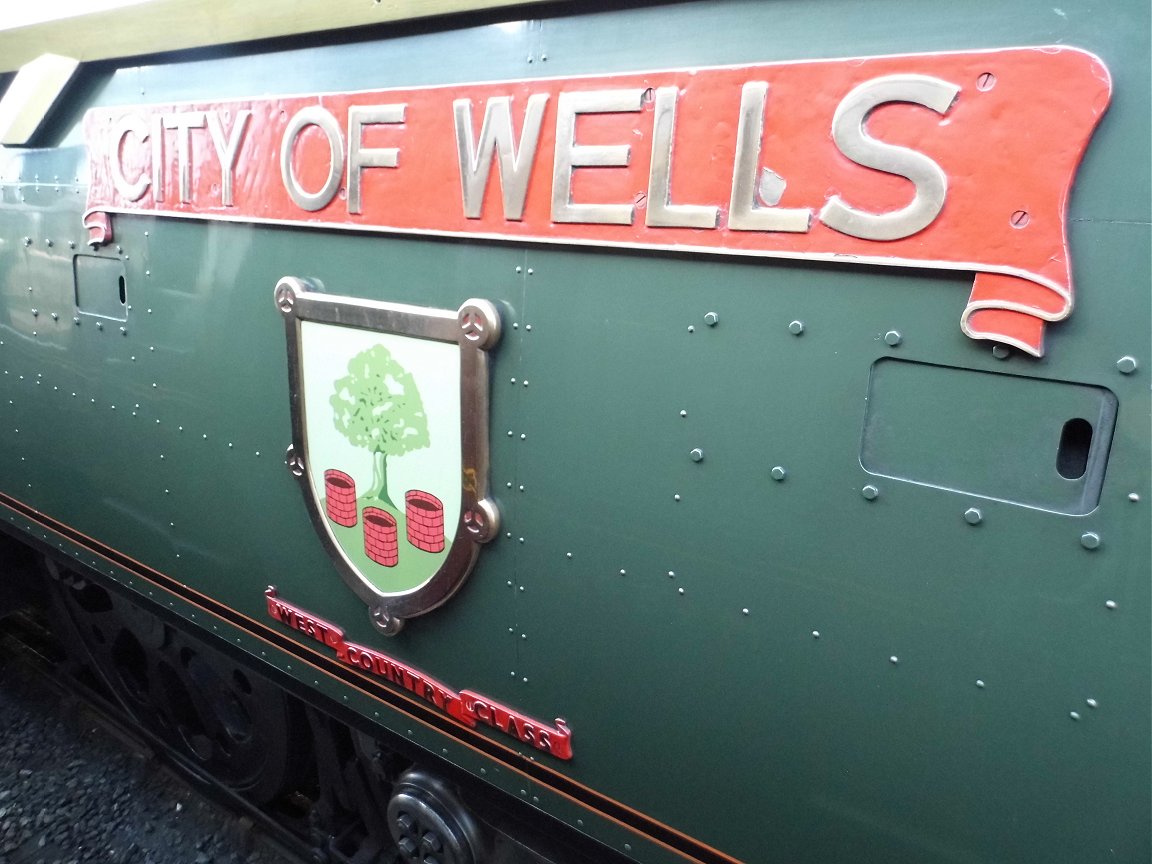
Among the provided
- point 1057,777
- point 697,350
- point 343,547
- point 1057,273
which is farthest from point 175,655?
point 1057,273

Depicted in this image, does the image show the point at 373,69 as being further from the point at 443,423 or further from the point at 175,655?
the point at 175,655

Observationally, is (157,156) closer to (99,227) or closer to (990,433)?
(99,227)

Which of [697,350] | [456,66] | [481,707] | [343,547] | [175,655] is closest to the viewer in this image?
[697,350]

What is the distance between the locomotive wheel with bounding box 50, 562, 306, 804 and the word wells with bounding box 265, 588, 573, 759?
632 millimetres

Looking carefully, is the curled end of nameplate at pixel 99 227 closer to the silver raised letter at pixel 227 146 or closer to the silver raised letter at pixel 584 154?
the silver raised letter at pixel 227 146

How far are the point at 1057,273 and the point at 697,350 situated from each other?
0.52m

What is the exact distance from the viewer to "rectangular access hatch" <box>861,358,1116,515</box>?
1.08 metres

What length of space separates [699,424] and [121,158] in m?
1.86

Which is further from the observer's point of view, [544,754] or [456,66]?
[544,754]

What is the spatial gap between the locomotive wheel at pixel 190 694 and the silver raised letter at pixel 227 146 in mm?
1544

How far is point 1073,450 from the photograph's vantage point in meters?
1.11

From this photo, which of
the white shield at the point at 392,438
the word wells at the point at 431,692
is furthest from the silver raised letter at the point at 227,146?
the word wells at the point at 431,692

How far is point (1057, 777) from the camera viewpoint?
117 centimetres

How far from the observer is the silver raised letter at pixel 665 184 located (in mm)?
1299
